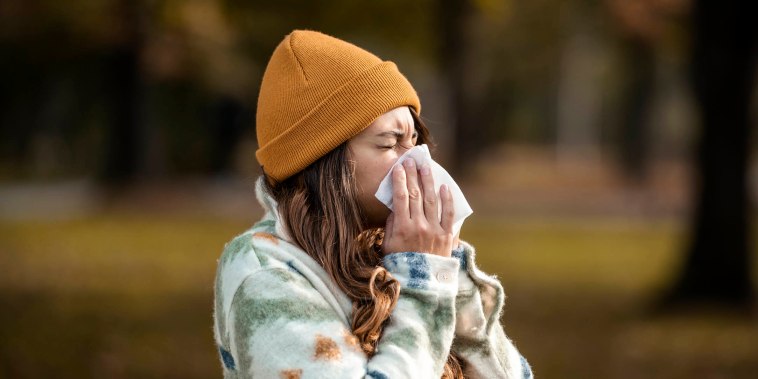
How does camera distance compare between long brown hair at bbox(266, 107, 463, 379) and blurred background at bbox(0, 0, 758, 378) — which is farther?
blurred background at bbox(0, 0, 758, 378)

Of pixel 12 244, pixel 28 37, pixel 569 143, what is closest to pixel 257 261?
pixel 12 244

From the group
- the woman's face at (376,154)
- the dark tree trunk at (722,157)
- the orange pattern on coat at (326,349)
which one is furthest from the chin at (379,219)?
the dark tree trunk at (722,157)

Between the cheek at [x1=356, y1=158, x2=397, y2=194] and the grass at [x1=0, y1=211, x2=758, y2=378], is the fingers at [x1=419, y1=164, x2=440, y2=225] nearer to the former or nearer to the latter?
the cheek at [x1=356, y1=158, x2=397, y2=194]

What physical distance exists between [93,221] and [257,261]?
1884cm

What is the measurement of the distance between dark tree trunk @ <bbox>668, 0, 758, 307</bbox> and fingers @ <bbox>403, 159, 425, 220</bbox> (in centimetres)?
932

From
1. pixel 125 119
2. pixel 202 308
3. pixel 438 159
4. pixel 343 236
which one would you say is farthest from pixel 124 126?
pixel 343 236

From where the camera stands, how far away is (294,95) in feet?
8.42

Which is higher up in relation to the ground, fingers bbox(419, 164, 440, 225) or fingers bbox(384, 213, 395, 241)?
fingers bbox(419, 164, 440, 225)

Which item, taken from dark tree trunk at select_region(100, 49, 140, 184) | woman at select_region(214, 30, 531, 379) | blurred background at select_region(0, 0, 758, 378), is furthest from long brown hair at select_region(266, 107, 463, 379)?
dark tree trunk at select_region(100, 49, 140, 184)

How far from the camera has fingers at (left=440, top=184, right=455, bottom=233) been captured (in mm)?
2428

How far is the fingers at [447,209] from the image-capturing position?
2.43 metres

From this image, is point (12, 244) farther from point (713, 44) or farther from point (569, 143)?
point (569, 143)

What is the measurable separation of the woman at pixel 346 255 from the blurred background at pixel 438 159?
0.87m

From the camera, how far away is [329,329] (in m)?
2.25
